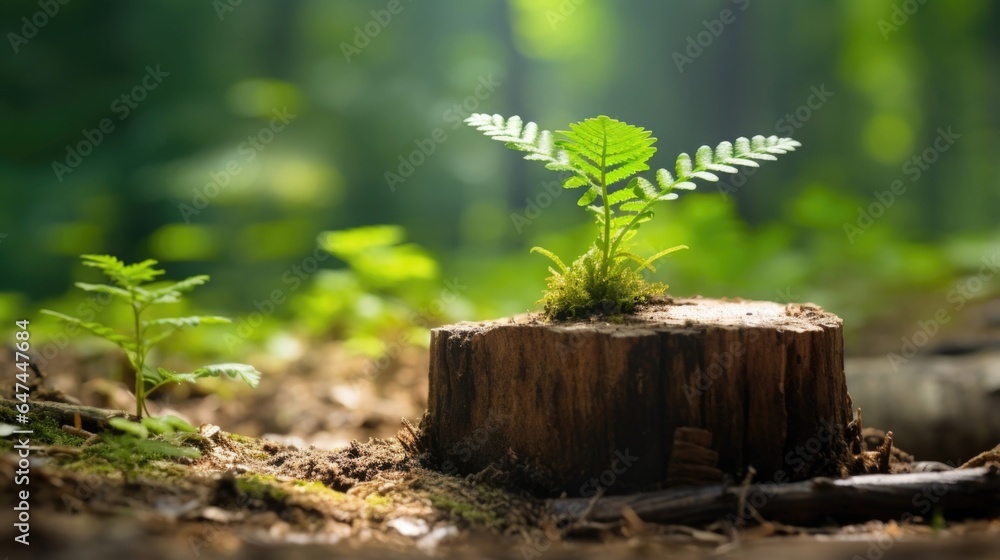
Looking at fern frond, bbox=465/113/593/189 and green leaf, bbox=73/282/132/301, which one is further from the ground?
fern frond, bbox=465/113/593/189

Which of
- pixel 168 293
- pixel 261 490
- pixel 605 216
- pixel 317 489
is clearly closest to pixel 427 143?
pixel 168 293

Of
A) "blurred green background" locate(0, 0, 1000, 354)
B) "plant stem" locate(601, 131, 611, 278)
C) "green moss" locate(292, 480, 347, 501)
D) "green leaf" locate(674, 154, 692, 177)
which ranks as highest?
"blurred green background" locate(0, 0, 1000, 354)

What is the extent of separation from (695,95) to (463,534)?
12.1m

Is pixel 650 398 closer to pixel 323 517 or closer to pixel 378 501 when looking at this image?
pixel 378 501

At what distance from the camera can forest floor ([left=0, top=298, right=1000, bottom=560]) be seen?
1.69 metres

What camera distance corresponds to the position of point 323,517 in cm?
225

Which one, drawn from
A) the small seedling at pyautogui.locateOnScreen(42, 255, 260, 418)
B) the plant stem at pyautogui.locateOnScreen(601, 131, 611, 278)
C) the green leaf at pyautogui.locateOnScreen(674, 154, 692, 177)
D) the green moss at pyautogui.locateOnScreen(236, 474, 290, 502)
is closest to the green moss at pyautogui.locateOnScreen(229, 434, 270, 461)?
the small seedling at pyautogui.locateOnScreen(42, 255, 260, 418)

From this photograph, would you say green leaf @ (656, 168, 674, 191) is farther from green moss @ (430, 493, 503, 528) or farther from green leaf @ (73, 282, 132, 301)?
green leaf @ (73, 282, 132, 301)

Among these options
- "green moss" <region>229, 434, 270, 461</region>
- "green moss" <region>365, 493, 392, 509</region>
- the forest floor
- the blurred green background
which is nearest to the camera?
the forest floor

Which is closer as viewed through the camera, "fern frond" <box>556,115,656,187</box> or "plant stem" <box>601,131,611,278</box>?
"fern frond" <box>556,115,656,187</box>

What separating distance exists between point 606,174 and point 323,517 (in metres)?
1.68

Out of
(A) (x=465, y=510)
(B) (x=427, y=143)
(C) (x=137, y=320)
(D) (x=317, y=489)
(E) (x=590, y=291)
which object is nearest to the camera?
(A) (x=465, y=510)

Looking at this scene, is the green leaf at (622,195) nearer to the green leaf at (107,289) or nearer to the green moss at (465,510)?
the green moss at (465,510)

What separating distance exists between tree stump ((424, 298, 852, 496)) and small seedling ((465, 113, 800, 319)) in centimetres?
27
